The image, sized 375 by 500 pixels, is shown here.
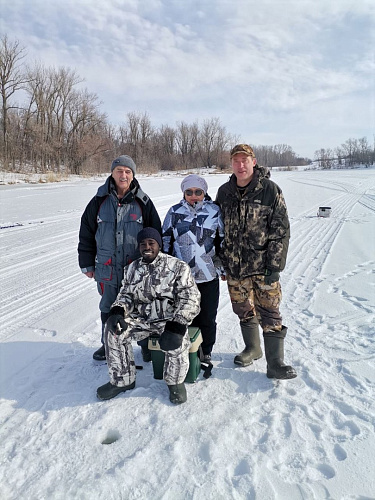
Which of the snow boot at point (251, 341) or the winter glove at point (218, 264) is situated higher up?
the winter glove at point (218, 264)

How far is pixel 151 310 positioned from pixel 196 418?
2.83ft

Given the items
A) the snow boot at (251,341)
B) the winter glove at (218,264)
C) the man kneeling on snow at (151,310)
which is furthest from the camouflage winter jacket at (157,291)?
the snow boot at (251,341)

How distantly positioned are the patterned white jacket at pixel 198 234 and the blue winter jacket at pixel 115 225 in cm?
30

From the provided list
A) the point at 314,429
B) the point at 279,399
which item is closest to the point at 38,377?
the point at 279,399

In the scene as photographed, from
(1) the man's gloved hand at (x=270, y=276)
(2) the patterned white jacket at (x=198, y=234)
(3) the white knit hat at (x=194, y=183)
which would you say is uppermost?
(3) the white knit hat at (x=194, y=183)

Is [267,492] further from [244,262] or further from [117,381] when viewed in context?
[244,262]

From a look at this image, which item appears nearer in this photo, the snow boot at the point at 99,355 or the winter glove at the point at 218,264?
the winter glove at the point at 218,264

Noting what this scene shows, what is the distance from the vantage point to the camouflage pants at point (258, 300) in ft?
9.18

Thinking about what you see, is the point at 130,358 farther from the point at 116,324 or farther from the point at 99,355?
the point at 99,355

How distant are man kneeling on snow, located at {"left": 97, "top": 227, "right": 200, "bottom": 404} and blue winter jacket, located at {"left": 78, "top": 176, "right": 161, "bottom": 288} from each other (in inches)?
9.1

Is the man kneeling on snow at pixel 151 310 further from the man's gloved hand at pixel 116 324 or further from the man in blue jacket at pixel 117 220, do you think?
the man in blue jacket at pixel 117 220

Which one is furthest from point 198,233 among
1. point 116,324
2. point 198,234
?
point 116,324

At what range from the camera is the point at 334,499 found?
1.73 m

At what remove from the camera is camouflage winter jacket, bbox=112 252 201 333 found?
258 cm
